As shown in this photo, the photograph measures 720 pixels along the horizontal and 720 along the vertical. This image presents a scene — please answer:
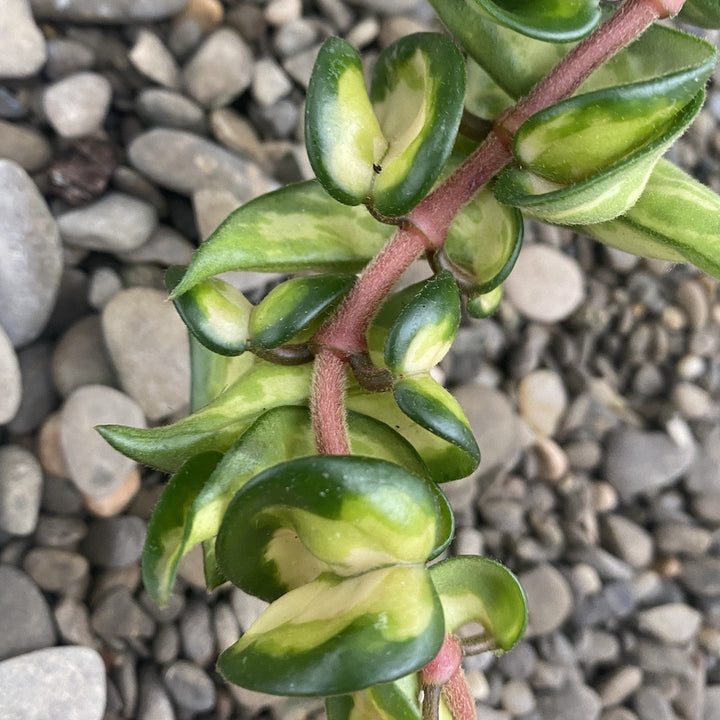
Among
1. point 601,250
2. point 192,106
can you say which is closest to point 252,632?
point 192,106

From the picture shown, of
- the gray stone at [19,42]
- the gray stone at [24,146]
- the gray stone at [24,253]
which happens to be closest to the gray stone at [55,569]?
the gray stone at [24,253]

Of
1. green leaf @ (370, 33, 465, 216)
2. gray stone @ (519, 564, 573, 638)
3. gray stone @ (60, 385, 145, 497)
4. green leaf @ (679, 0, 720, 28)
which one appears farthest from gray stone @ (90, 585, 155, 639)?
green leaf @ (679, 0, 720, 28)

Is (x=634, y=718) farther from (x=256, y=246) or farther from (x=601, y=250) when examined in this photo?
(x=256, y=246)

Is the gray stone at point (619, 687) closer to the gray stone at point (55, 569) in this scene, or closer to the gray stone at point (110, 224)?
the gray stone at point (55, 569)

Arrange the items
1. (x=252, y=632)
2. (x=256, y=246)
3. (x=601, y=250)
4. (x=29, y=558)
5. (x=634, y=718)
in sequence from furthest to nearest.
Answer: (x=601, y=250), (x=634, y=718), (x=29, y=558), (x=256, y=246), (x=252, y=632)

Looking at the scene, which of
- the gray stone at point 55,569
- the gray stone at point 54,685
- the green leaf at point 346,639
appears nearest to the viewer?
the green leaf at point 346,639

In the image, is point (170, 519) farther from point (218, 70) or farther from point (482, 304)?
point (218, 70)
